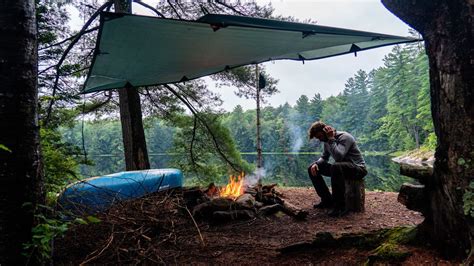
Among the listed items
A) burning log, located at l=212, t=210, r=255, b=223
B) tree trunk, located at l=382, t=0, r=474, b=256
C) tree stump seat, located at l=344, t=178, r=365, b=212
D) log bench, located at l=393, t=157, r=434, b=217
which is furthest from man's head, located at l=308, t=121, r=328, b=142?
tree trunk, located at l=382, t=0, r=474, b=256

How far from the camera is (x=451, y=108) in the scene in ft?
3.88

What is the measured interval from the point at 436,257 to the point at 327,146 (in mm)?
1720

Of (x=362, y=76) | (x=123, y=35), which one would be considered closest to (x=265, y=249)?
(x=123, y=35)

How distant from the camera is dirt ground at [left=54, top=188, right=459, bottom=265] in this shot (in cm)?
159

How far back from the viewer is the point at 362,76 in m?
43.9

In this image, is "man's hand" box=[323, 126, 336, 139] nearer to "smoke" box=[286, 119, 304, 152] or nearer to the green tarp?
the green tarp

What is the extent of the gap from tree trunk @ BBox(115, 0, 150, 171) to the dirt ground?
2401 mm

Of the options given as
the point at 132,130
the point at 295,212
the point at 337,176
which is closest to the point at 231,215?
the point at 295,212

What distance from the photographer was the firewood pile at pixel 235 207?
2770 millimetres

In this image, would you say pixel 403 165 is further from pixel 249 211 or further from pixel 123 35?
pixel 123 35

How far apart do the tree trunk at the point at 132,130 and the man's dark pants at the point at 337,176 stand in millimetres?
2849

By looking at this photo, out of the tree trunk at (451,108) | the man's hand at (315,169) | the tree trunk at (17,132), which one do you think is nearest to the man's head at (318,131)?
the man's hand at (315,169)

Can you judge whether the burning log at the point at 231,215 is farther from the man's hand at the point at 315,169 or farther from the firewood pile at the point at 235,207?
the man's hand at the point at 315,169

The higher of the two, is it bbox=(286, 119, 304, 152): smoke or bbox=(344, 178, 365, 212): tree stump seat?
bbox=(344, 178, 365, 212): tree stump seat
